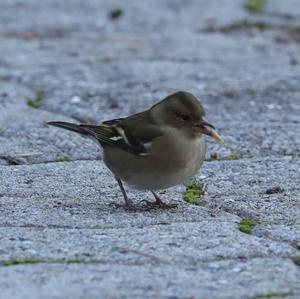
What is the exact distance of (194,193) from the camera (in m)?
5.04

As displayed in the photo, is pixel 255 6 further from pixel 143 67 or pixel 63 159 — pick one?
pixel 63 159

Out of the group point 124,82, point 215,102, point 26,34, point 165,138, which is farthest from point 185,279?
point 26,34

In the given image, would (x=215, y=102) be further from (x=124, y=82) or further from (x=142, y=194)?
(x=142, y=194)

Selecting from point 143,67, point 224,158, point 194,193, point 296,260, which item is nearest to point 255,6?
point 143,67

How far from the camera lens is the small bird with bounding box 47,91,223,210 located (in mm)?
4637

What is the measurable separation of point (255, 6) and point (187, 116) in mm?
6520

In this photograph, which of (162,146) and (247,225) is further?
(162,146)

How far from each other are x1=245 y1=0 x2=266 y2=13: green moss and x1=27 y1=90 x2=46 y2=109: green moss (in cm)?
426

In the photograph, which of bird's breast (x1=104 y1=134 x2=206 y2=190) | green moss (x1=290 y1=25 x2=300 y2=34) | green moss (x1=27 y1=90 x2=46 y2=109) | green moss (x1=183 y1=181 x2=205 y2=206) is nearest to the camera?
bird's breast (x1=104 y1=134 x2=206 y2=190)

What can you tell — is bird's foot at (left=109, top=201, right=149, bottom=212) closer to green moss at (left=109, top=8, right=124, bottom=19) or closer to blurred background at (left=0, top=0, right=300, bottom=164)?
blurred background at (left=0, top=0, right=300, bottom=164)

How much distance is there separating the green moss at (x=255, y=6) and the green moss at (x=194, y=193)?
19.8 feet

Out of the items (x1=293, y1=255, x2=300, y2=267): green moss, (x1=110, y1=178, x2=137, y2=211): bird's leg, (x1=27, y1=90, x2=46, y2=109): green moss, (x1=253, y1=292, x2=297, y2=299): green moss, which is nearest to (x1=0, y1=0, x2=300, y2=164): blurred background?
(x1=27, y1=90, x2=46, y2=109): green moss

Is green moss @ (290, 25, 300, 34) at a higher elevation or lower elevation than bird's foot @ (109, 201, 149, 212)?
lower

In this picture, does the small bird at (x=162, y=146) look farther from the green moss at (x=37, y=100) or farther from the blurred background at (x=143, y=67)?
the green moss at (x=37, y=100)
